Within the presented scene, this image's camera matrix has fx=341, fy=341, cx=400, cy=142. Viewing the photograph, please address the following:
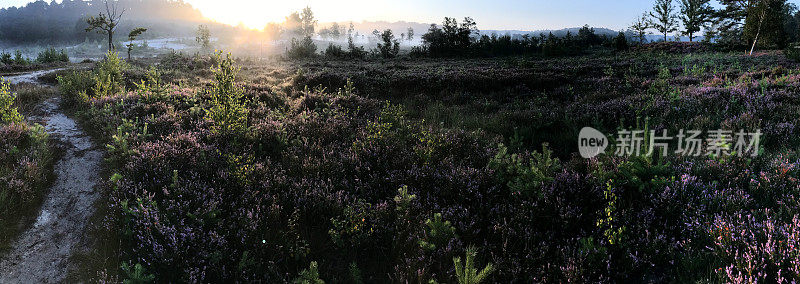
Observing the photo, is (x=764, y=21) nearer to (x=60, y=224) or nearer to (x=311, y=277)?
(x=311, y=277)

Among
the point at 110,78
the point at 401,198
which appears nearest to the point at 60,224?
the point at 401,198

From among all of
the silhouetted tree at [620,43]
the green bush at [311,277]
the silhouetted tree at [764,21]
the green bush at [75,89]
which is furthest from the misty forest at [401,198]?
the silhouetted tree at [620,43]

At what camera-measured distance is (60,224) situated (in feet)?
13.0

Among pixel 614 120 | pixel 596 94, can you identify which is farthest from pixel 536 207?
pixel 596 94

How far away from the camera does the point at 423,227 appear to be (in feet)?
11.8

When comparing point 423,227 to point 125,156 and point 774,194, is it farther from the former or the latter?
point 125,156

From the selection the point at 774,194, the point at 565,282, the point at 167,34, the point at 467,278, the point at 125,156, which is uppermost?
the point at 167,34

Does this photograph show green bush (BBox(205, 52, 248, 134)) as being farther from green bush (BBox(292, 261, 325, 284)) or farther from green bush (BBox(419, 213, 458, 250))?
green bush (BBox(419, 213, 458, 250))

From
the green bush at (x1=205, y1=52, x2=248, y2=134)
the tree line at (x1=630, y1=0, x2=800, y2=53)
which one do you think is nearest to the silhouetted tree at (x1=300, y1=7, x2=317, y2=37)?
the tree line at (x1=630, y1=0, x2=800, y2=53)

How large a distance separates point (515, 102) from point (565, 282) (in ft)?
28.2

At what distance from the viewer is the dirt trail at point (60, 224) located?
129 inches

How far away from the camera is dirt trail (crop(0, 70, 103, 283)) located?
10.8 ft

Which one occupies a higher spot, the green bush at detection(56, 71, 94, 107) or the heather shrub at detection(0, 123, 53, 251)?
the green bush at detection(56, 71, 94, 107)

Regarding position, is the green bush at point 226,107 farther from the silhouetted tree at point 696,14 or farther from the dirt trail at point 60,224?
the silhouetted tree at point 696,14
